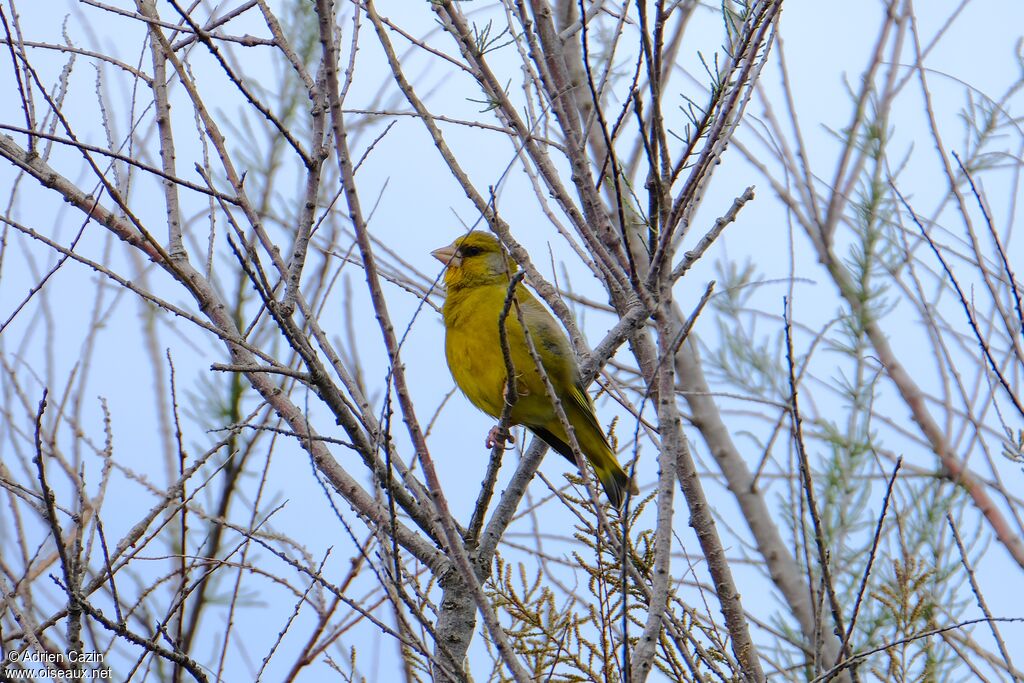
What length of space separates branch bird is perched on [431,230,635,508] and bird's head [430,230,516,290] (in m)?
0.08

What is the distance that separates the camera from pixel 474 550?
333 cm

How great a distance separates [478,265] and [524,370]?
2.46 ft

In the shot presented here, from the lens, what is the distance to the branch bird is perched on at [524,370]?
15.0ft

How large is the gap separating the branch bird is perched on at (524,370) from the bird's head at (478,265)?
0.08 metres

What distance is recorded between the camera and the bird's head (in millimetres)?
5227

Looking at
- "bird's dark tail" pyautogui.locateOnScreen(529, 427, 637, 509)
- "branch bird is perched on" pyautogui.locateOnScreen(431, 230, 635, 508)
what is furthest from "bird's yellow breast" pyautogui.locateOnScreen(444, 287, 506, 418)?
"bird's dark tail" pyautogui.locateOnScreen(529, 427, 637, 509)

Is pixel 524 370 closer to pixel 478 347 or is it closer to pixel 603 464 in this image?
pixel 478 347

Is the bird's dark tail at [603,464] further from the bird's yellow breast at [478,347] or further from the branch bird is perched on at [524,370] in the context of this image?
the bird's yellow breast at [478,347]

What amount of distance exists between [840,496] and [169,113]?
3766 mm

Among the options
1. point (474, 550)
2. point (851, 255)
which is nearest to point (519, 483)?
point (474, 550)

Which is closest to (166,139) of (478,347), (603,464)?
(478,347)

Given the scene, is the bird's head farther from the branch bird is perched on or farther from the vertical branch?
the vertical branch

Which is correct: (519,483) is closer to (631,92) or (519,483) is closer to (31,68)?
(631,92)

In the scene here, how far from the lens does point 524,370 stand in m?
4.76
